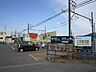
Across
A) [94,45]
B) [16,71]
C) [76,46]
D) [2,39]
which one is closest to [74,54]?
[76,46]

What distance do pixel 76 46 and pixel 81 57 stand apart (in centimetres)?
196

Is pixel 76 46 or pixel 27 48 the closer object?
pixel 76 46

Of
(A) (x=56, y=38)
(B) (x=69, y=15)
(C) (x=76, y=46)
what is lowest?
(C) (x=76, y=46)

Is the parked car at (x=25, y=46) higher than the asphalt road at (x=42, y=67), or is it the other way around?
the parked car at (x=25, y=46)

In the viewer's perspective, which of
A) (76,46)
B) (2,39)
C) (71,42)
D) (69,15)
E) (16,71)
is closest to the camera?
(16,71)

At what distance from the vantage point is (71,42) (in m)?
13.8

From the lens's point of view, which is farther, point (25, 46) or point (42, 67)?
point (25, 46)

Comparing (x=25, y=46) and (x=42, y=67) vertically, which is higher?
(x=25, y=46)

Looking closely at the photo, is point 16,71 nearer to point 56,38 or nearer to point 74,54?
point 74,54

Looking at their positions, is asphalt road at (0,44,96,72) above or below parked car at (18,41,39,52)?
below

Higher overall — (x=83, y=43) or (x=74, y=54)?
(x=83, y=43)

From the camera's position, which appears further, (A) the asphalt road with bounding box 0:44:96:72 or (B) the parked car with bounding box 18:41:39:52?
(B) the parked car with bounding box 18:41:39:52

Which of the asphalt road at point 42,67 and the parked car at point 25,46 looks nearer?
the asphalt road at point 42,67

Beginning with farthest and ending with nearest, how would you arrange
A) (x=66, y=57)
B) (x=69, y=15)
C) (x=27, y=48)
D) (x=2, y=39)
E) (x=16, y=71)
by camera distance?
(x=2, y=39) → (x=27, y=48) → (x=69, y=15) → (x=66, y=57) → (x=16, y=71)
